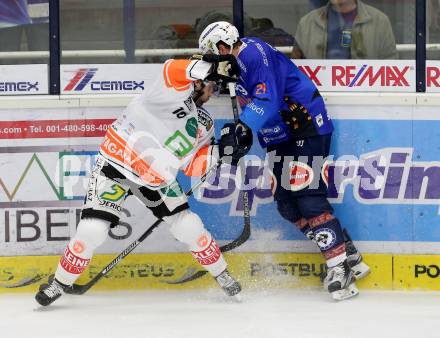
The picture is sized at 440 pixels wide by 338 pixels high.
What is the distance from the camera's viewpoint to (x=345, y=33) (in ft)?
17.3

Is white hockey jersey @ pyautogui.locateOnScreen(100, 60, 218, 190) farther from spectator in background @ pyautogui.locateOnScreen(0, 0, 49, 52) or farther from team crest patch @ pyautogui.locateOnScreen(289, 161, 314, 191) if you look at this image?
spectator in background @ pyautogui.locateOnScreen(0, 0, 49, 52)

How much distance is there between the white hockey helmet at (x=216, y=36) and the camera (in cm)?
488

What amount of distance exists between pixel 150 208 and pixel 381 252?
126 cm

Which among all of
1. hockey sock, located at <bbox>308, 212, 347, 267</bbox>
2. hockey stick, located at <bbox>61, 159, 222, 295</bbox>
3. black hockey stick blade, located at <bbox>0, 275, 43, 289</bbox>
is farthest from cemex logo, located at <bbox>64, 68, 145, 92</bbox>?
hockey sock, located at <bbox>308, 212, 347, 267</bbox>

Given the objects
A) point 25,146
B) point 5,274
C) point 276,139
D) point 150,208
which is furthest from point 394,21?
point 5,274

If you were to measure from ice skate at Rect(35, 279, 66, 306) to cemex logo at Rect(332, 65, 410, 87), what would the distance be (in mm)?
1773

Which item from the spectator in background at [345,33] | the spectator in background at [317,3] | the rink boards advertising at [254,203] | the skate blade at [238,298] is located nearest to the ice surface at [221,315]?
the skate blade at [238,298]

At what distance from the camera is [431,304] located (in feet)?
16.3

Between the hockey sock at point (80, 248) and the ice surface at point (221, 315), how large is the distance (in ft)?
0.61

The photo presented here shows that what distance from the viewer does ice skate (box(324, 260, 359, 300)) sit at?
5.01 m

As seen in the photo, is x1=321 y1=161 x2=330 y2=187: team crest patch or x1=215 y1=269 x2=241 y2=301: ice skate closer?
x1=215 y1=269 x2=241 y2=301: ice skate

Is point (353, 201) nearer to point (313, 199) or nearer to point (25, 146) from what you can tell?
point (313, 199)

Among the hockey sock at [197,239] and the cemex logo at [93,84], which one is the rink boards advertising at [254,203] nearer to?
the cemex logo at [93,84]

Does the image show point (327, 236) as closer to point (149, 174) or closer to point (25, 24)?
point (149, 174)
